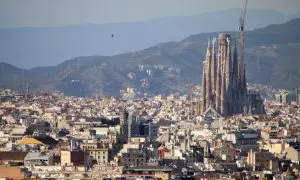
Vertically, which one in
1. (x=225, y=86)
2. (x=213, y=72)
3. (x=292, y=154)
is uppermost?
(x=213, y=72)

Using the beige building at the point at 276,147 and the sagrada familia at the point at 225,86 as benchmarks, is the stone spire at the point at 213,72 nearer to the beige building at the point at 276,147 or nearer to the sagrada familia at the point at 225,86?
the sagrada familia at the point at 225,86

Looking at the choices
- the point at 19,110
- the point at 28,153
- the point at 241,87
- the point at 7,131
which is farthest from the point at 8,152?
the point at 241,87

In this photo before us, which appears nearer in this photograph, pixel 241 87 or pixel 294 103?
pixel 241 87

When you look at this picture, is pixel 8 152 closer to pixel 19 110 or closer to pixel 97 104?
pixel 19 110

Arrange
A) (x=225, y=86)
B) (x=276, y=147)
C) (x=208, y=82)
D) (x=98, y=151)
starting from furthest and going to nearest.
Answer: (x=208, y=82)
(x=225, y=86)
(x=276, y=147)
(x=98, y=151)

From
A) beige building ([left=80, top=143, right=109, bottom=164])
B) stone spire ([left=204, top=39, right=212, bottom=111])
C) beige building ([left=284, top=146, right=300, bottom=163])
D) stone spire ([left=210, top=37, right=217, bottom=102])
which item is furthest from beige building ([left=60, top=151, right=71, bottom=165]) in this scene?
stone spire ([left=210, top=37, right=217, bottom=102])

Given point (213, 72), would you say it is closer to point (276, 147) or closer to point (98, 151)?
point (276, 147)

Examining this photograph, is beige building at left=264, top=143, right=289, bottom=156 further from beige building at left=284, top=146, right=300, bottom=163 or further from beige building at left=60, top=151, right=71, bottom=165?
beige building at left=60, top=151, right=71, bottom=165

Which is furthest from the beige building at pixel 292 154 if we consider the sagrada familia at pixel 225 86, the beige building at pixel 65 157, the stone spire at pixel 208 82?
the stone spire at pixel 208 82

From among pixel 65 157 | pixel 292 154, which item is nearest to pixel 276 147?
pixel 292 154
